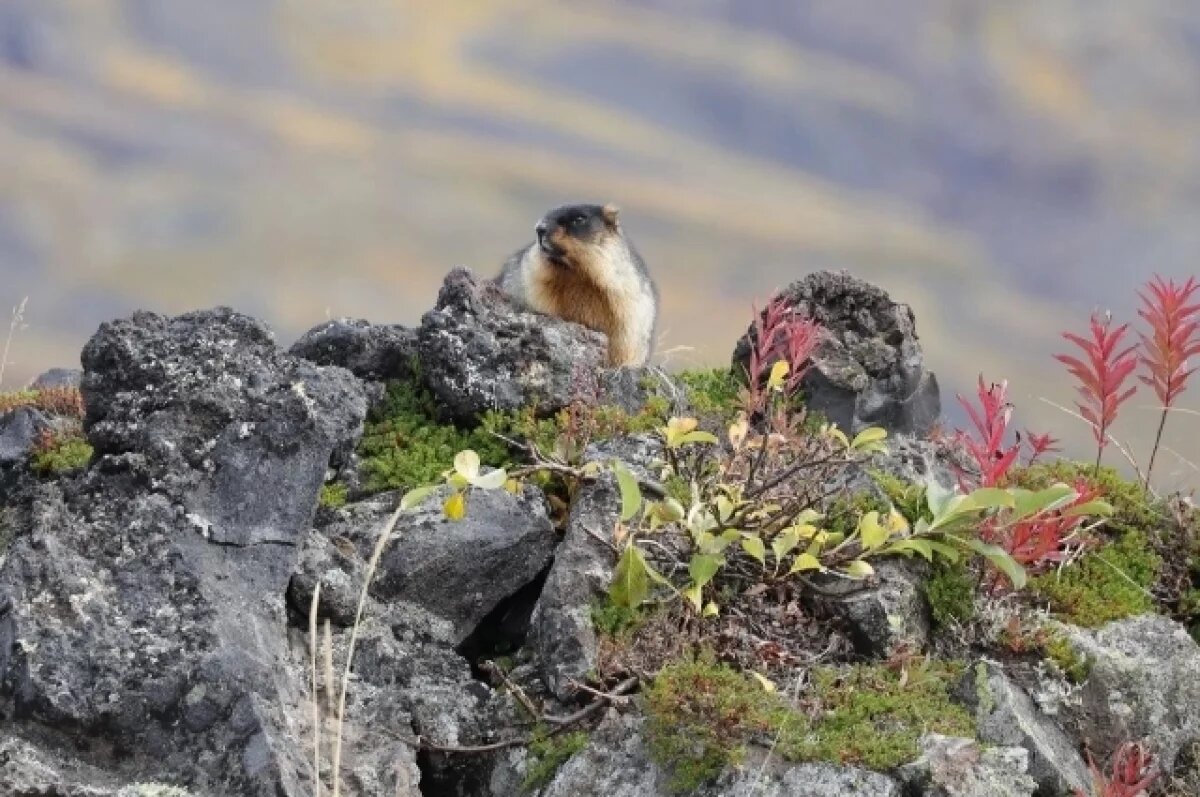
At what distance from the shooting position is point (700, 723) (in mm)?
5441

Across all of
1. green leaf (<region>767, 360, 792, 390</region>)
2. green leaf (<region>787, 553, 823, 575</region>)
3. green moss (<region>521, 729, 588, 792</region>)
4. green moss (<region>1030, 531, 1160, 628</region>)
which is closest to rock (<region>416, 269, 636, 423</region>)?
green leaf (<region>767, 360, 792, 390</region>)

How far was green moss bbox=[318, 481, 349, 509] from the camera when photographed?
729 centimetres

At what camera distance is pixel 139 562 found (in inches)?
227

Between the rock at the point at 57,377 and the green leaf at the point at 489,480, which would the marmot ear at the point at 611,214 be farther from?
the green leaf at the point at 489,480

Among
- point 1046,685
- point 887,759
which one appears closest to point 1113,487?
point 1046,685

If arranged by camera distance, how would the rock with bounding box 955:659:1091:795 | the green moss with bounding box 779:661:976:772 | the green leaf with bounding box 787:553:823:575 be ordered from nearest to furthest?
1. the green moss with bounding box 779:661:976:772
2. the rock with bounding box 955:659:1091:795
3. the green leaf with bounding box 787:553:823:575

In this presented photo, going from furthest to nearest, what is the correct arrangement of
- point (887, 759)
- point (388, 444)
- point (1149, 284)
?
point (388, 444) → point (1149, 284) → point (887, 759)

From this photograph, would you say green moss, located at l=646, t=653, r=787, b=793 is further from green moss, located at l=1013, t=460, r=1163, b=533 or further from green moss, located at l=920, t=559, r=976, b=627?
green moss, located at l=1013, t=460, r=1163, b=533

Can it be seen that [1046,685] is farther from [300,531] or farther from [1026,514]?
[300,531]

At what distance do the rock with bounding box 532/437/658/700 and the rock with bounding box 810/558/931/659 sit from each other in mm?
1052

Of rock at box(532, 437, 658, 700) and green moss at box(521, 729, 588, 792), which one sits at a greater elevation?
rock at box(532, 437, 658, 700)

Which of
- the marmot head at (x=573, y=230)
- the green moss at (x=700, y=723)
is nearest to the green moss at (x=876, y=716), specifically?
the green moss at (x=700, y=723)

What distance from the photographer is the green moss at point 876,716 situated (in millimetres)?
5316

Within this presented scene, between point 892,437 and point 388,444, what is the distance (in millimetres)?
3192
